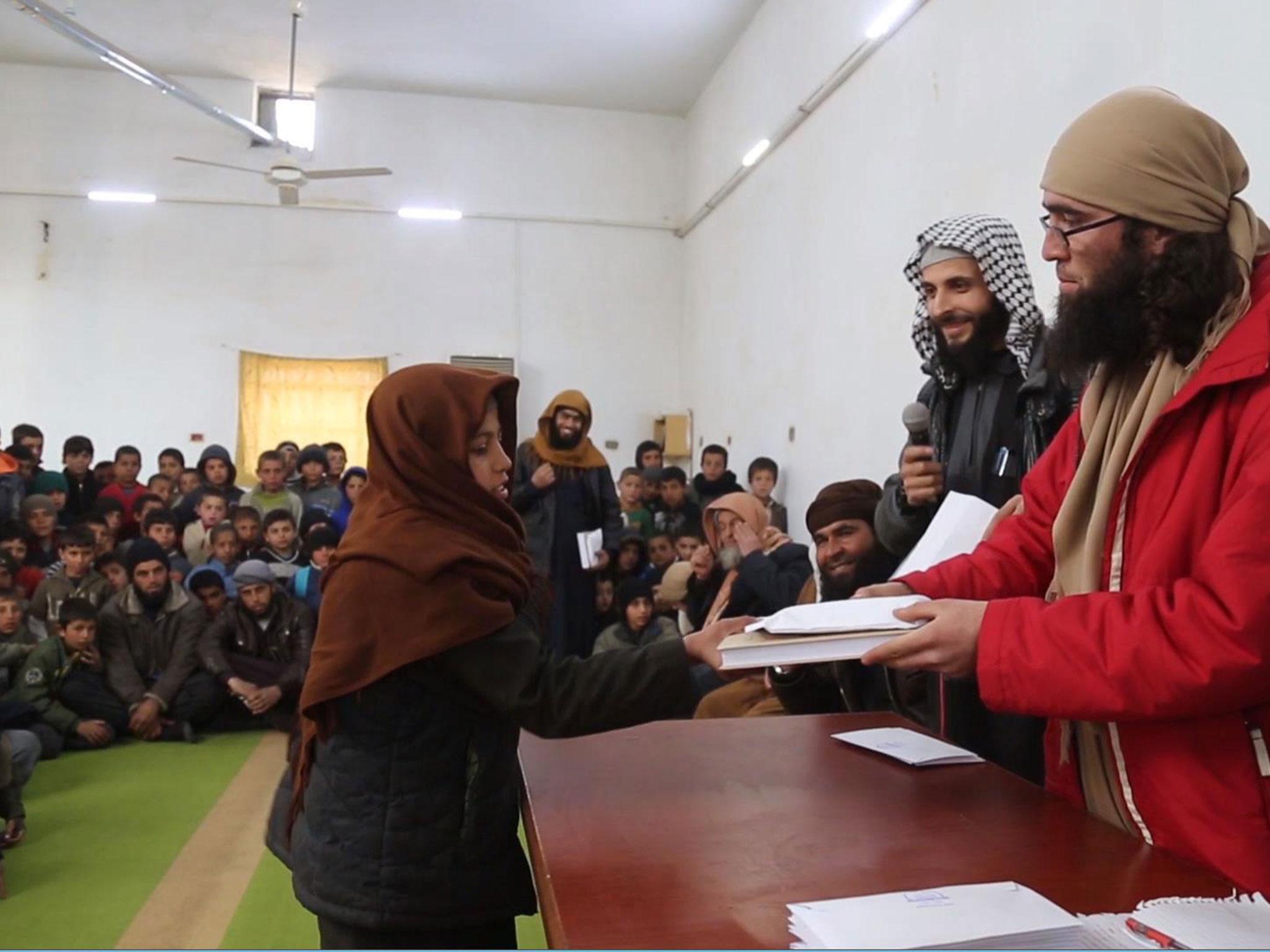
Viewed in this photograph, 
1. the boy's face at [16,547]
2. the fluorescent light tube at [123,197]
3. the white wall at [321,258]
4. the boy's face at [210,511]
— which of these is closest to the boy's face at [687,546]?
the boy's face at [210,511]

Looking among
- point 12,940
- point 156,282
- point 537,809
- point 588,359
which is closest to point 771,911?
point 537,809

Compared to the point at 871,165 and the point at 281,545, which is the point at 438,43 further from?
the point at 281,545

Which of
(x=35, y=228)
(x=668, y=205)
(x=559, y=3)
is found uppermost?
(x=559, y=3)

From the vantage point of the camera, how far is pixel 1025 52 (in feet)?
12.1

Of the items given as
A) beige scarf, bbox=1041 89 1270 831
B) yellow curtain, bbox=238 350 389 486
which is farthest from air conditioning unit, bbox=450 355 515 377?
beige scarf, bbox=1041 89 1270 831

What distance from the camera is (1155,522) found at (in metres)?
1.09

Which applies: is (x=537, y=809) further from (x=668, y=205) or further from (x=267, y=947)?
(x=668, y=205)

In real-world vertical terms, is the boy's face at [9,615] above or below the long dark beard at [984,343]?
below

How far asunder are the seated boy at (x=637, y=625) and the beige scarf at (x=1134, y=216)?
12.5ft

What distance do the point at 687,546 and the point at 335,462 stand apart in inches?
137

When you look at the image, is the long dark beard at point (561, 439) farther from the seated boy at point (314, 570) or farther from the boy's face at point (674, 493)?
the boy's face at point (674, 493)

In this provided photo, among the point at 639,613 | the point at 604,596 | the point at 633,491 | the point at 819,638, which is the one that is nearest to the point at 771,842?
the point at 819,638

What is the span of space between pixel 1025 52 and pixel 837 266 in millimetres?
1994

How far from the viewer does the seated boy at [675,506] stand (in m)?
6.76
